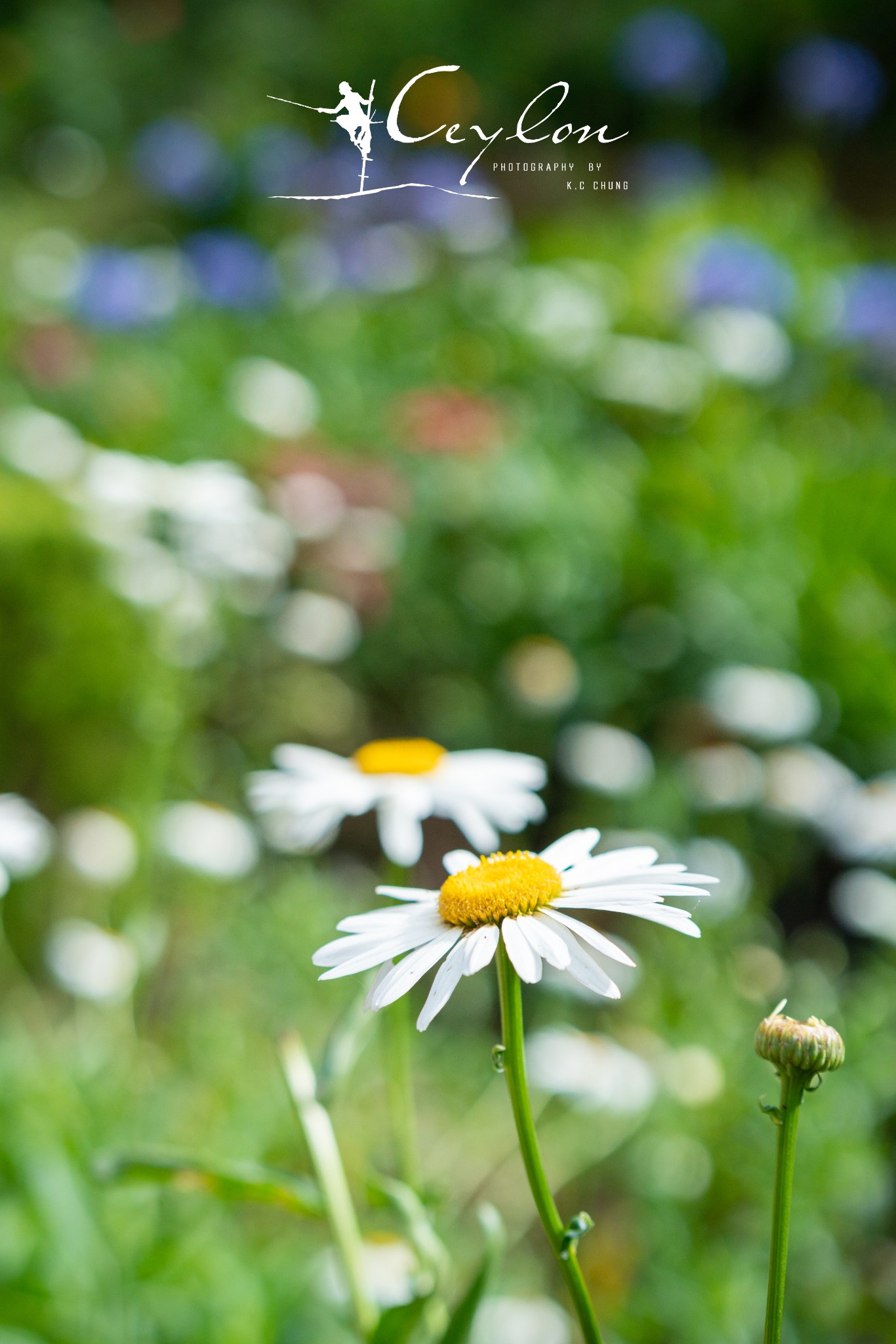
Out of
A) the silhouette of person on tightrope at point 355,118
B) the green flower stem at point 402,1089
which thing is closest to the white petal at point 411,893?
the green flower stem at point 402,1089

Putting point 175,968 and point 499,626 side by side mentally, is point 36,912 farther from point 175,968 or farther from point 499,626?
point 499,626

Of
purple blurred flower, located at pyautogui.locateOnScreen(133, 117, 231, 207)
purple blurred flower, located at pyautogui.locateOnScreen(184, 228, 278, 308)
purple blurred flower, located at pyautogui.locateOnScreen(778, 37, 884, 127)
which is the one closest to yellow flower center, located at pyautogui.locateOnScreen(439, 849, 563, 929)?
purple blurred flower, located at pyautogui.locateOnScreen(184, 228, 278, 308)

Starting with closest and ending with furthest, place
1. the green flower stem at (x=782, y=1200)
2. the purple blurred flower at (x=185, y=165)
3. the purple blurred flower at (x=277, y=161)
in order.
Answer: the green flower stem at (x=782, y=1200) → the purple blurred flower at (x=277, y=161) → the purple blurred flower at (x=185, y=165)

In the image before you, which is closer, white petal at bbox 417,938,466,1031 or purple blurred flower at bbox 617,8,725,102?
white petal at bbox 417,938,466,1031

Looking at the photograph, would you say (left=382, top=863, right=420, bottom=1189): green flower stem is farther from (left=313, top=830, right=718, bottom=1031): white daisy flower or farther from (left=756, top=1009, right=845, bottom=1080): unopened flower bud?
(left=756, top=1009, right=845, bottom=1080): unopened flower bud

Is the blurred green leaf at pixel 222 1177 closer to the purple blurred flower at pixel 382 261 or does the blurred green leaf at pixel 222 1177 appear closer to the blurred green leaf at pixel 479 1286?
the blurred green leaf at pixel 479 1286

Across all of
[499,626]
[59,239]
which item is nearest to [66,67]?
[59,239]

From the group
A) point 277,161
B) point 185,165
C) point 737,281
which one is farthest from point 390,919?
point 185,165
